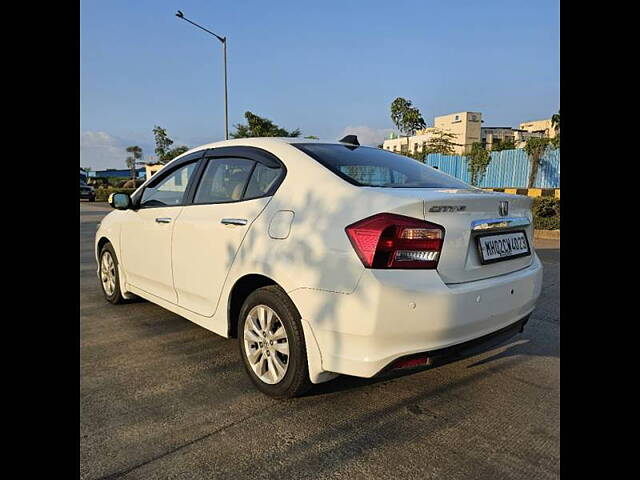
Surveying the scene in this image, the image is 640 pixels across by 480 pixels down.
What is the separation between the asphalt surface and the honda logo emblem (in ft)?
3.67

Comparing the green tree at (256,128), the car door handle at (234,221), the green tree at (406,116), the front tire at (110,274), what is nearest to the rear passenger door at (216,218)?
the car door handle at (234,221)

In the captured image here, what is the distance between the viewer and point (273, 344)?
2668 mm

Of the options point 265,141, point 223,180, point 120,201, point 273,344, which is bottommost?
point 273,344

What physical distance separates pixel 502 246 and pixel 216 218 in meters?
1.83

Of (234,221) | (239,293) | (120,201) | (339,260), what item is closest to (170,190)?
(120,201)

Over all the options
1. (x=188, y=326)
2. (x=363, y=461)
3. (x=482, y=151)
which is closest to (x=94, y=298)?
(x=188, y=326)

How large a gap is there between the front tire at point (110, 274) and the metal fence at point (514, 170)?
1363 cm

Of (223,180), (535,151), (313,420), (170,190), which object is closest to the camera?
(313,420)

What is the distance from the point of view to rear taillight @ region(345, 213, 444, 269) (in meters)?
2.19

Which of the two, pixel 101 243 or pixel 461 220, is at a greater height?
pixel 461 220

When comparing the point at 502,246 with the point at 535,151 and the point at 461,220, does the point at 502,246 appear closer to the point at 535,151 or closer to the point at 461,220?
the point at 461,220

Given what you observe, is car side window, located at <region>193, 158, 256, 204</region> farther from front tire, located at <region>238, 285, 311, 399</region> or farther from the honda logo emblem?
the honda logo emblem

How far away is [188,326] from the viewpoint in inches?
160
